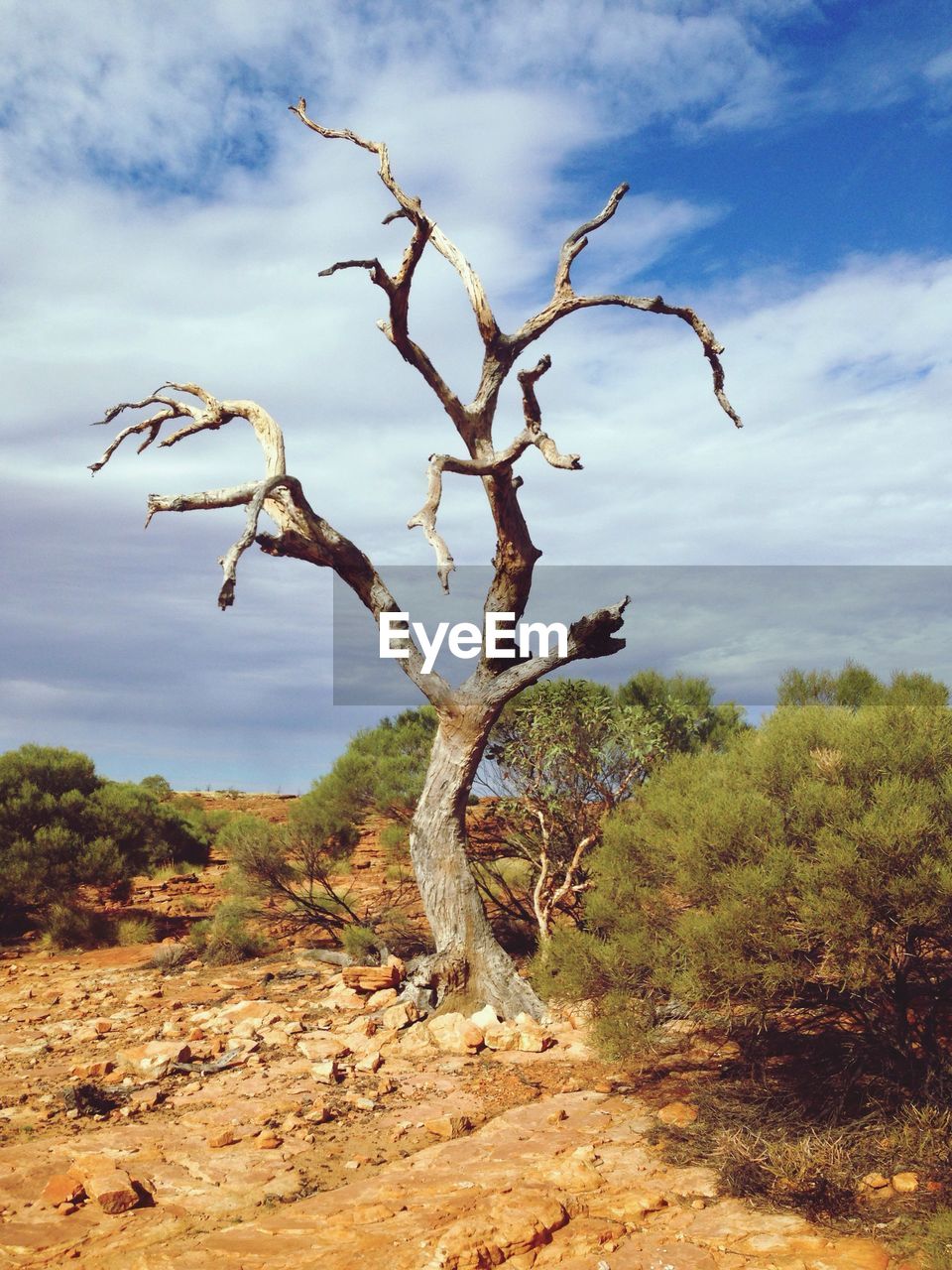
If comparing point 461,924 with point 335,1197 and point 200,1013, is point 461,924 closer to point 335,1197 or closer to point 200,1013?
point 200,1013

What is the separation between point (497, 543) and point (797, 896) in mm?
6330

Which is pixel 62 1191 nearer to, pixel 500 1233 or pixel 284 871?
pixel 500 1233

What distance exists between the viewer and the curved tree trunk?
35.0ft

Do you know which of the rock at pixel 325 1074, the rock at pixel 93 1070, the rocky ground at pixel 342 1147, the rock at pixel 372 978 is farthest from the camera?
the rock at pixel 372 978

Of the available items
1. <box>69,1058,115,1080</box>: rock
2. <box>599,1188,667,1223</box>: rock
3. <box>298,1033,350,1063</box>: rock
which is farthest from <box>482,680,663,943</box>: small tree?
<box>599,1188,667,1223</box>: rock

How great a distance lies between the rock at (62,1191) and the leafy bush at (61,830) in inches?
468

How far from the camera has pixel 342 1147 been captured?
23.4 ft

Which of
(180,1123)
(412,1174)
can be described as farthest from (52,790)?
(412,1174)

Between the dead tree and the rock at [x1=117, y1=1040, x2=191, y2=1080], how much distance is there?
107 inches

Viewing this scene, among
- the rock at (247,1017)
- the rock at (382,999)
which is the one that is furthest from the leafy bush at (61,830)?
the rock at (382,999)

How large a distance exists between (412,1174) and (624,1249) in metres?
1.73

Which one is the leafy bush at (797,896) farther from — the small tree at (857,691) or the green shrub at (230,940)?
the green shrub at (230,940)

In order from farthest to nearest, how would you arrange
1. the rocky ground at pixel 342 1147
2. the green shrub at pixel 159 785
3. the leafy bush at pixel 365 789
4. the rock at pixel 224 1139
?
the green shrub at pixel 159 785, the leafy bush at pixel 365 789, the rock at pixel 224 1139, the rocky ground at pixel 342 1147

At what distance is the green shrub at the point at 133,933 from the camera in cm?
1639
